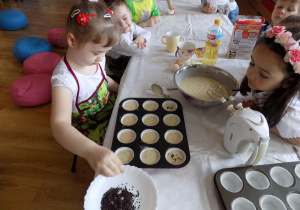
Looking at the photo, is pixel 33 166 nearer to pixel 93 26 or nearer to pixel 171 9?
pixel 93 26

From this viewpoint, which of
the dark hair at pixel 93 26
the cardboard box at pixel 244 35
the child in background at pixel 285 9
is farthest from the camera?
the child in background at pixel 285 9

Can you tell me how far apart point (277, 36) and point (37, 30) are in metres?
3.56

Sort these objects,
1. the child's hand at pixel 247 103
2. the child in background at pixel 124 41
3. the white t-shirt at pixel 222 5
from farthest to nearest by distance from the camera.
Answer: the white t-shirt at pixel 222 5, the child in background at pixel 124 41, the child's hand at pixel 247 103

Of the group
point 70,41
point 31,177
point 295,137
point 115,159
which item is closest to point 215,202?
point 115,159

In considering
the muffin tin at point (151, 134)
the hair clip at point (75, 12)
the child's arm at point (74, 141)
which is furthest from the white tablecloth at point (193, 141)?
the hair clip at point (75, 12)

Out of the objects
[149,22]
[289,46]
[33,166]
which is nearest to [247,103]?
[289,46]

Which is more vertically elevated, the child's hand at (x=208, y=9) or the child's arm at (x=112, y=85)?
the child's hand at (x=208, y=9)

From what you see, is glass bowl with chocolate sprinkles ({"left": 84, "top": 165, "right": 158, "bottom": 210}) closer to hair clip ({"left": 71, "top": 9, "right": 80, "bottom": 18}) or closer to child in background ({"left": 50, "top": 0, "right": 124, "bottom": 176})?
child in background ({"left": 50, "top": 0, "right": 124, "bottom": 176})

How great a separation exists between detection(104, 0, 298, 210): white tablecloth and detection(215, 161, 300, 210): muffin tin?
0.04 meters

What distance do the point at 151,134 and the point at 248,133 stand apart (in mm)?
363

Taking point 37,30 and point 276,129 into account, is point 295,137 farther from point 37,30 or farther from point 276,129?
point 37,30

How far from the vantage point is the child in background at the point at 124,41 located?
1373 millimetres

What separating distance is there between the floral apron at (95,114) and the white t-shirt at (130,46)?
31 centimetres

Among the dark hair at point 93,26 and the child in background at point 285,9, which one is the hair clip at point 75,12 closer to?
the dark hair at point 93,26
